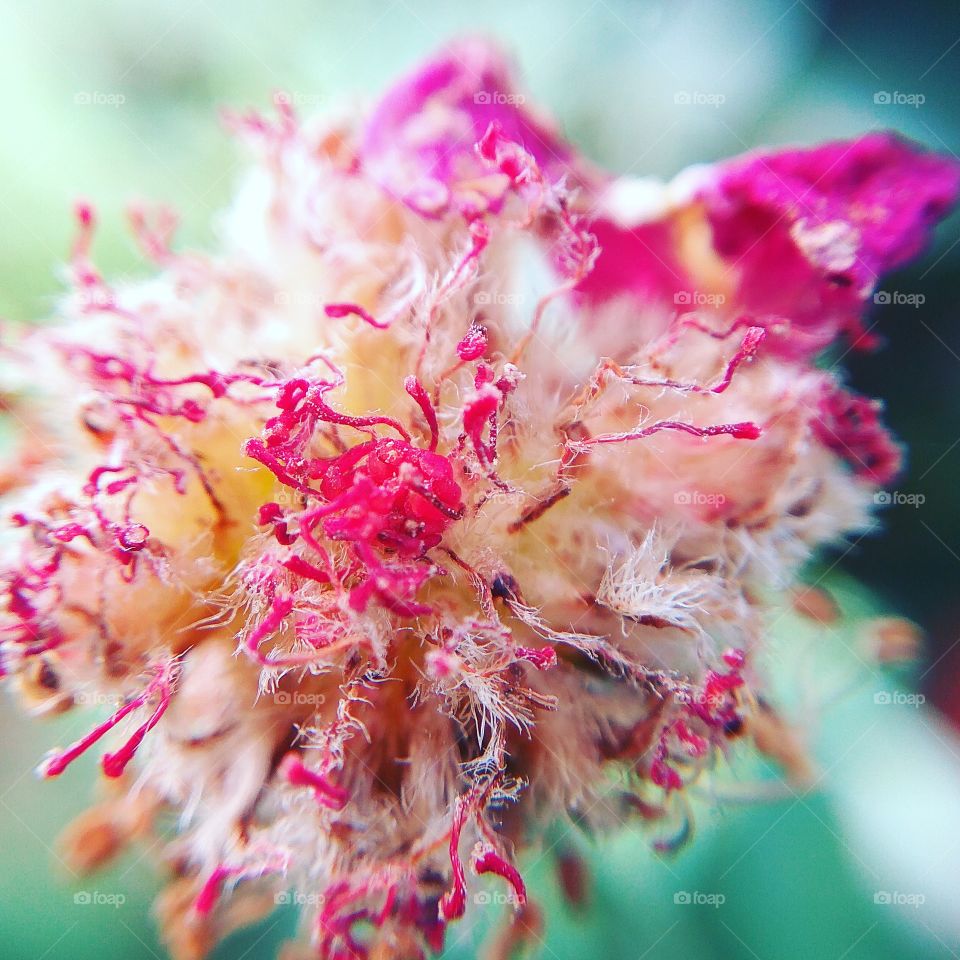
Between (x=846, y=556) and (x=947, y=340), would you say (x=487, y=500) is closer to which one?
(x=846, y=556)

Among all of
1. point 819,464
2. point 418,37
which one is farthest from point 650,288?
point 418,37
